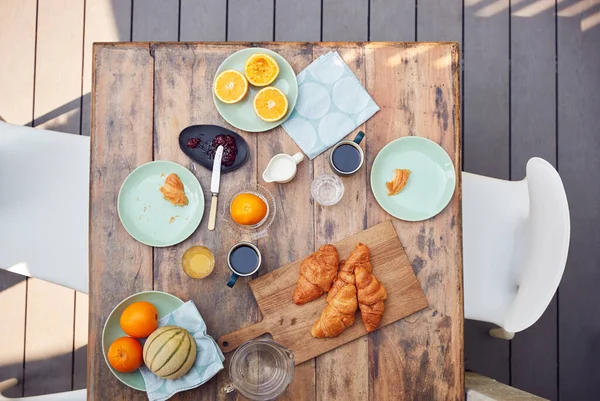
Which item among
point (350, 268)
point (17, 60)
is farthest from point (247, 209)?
point (17, 60)

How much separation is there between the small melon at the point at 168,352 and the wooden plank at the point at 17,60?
1.59 m

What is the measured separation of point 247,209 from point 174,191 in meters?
0.23

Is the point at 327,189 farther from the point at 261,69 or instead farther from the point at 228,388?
the point at 228,388

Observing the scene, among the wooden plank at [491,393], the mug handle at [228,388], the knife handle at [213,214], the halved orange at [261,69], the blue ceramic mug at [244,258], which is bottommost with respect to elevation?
the wooden plank at [491,393]

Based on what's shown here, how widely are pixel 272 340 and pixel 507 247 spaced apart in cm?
92

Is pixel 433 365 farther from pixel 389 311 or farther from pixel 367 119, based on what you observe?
pixel 367 119

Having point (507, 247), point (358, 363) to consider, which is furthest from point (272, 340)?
point (507, 247)

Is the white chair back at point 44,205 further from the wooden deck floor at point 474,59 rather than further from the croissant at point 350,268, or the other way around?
the croissant at point 350,268

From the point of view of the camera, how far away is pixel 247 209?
132cm

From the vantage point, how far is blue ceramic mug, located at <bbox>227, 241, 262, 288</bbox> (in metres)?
1.36

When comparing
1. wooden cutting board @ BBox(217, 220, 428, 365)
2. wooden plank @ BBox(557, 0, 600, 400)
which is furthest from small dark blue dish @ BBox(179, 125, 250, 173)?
wooden plank @ BBox(557, 0, 600, 400)

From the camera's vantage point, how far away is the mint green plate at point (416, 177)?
1.41 metres

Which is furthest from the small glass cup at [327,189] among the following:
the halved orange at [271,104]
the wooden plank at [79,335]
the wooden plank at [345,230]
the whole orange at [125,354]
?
the wooden plank at [79,335]

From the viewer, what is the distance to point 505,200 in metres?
1.72
